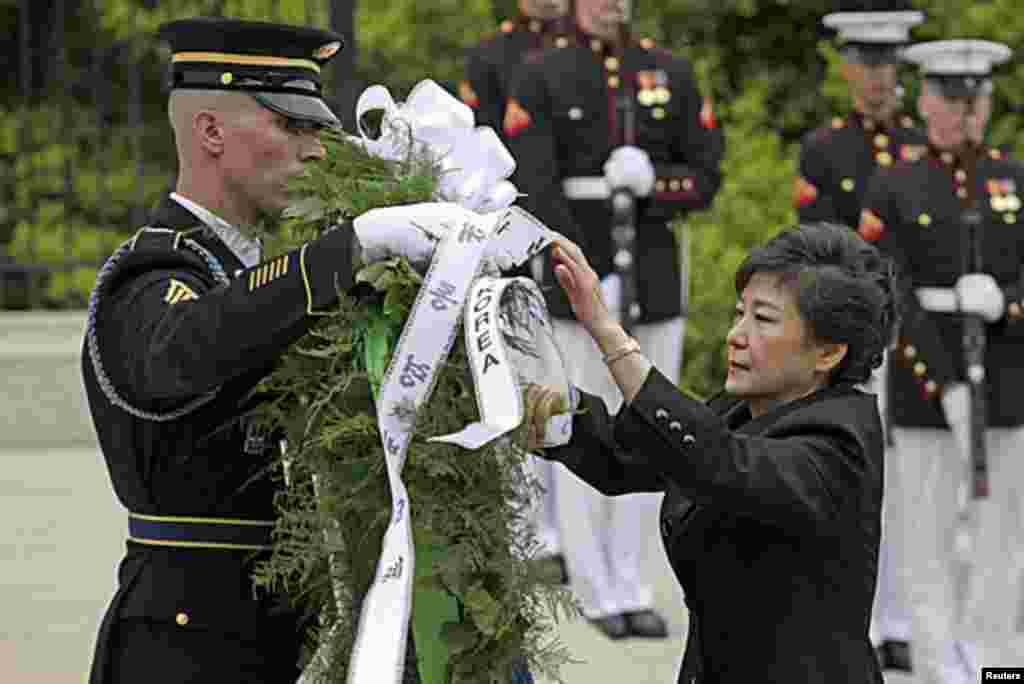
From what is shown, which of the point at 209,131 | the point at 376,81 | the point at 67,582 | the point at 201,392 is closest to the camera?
the point at 201,392

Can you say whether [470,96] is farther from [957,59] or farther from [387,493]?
[387,493]

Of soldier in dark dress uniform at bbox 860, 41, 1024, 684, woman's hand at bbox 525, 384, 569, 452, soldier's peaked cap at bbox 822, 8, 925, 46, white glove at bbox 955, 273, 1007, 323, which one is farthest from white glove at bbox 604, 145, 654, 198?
woman's hand at bbox 525, 384, 569, 452

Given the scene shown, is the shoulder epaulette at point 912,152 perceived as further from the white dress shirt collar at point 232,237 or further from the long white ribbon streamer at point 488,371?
the long white ribbon streamer at point 488,371

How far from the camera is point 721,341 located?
1057cm

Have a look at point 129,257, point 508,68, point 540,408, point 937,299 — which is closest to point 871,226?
point 937,299

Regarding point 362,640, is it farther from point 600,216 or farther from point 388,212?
point 600,216

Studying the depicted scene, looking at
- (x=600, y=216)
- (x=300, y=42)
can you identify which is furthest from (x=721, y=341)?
(x=300, y=42)

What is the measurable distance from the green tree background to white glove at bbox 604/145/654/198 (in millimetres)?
1529

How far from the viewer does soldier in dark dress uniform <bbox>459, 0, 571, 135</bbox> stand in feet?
27.2

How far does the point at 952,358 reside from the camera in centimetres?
680

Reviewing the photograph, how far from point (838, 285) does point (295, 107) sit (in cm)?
90

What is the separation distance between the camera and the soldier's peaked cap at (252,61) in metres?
3.59

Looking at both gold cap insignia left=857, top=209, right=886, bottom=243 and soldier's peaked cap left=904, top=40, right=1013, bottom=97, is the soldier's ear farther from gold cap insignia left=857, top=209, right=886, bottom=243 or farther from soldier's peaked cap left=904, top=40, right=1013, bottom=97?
soldier's peaked cap left=904, top=40, right=1013, bottom=97

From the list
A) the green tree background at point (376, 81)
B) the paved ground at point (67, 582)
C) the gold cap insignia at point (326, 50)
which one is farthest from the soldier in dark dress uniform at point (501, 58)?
the gold cap insignia at point (326, 50)
